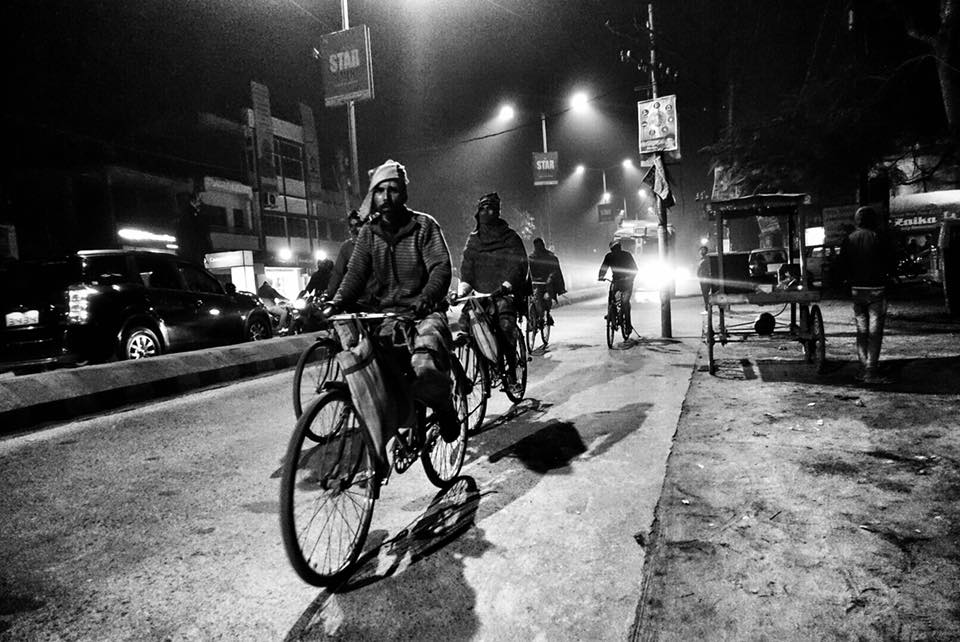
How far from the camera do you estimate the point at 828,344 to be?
9055 millimetres

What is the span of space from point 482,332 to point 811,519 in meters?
2.98

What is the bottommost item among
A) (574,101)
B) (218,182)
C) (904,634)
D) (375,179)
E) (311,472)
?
(904,634)

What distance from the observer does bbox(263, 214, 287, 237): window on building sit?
111ft

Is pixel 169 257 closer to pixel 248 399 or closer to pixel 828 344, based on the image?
pixel 248 399

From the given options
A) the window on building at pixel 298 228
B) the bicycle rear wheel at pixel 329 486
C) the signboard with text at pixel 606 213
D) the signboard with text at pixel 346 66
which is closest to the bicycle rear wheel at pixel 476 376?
the bicycle rear wheel at pixel 329 486

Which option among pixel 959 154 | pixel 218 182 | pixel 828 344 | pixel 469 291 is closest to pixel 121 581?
pixel 469 291

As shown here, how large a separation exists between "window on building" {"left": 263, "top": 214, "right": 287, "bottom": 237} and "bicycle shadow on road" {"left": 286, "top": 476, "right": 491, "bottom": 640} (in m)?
33.0

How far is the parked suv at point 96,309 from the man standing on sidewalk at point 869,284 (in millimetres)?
9778

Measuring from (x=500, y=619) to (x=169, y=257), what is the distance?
374 inches

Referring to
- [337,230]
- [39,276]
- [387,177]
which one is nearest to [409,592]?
[387,177]

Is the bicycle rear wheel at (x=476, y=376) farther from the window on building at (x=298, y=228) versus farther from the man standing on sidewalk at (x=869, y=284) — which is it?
the window on building at (x=298, y=228)

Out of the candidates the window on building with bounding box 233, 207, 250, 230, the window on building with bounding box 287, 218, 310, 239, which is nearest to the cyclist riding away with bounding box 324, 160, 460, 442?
the window on building with bounding box 233, 207, 250, 230

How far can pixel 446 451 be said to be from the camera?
154 inches

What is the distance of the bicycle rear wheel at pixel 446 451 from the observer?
351cm
